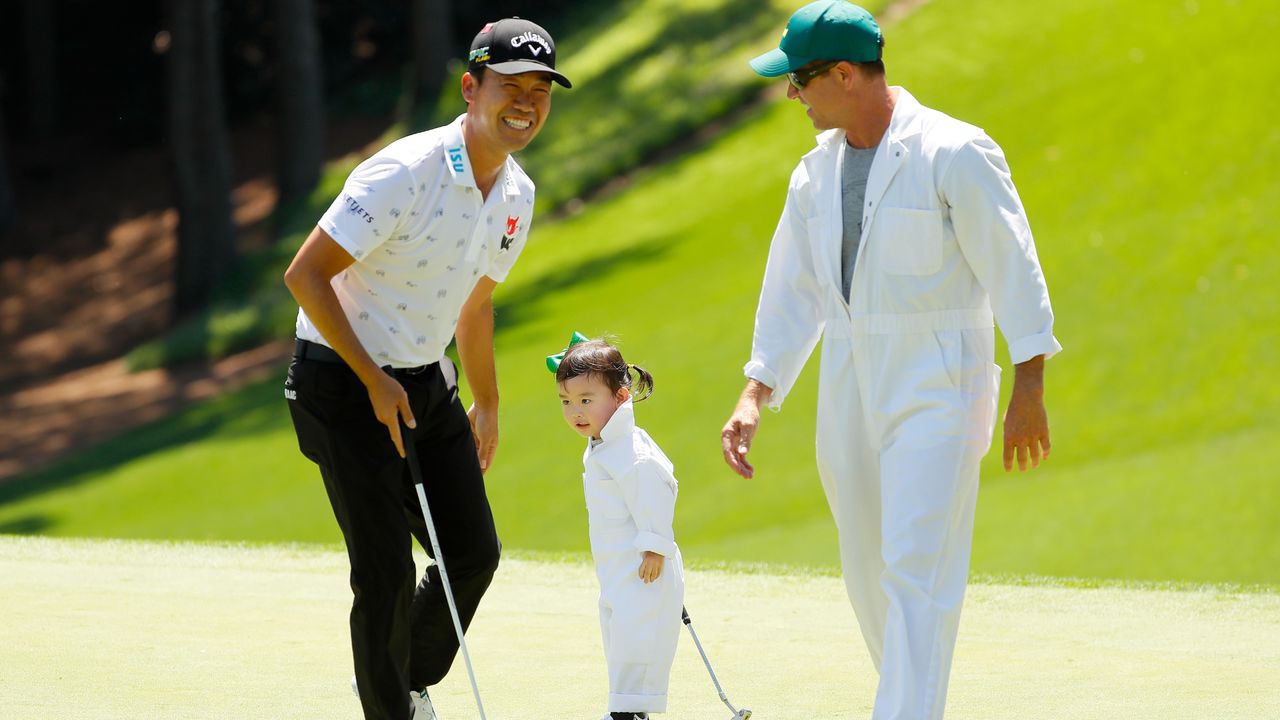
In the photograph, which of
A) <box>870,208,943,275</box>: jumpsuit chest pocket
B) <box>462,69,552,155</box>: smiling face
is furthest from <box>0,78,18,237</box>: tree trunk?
<box>870,208,943,275</box>: jumpsuit chest pocket

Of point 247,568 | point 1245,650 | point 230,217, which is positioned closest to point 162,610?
point 247,568

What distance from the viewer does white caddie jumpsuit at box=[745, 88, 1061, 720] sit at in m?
4.33

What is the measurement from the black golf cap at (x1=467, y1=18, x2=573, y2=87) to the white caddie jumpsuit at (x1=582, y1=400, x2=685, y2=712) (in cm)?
102

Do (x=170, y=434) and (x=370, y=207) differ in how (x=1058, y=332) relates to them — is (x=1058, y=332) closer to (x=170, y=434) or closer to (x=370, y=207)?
(x=170, y=434)

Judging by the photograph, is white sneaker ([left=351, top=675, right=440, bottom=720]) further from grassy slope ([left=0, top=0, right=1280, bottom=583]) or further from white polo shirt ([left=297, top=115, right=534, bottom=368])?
grassy slope ([left=0, top=0, right=1280, bottom=583])

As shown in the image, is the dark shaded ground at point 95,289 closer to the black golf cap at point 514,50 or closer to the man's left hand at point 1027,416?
the black golf cap at point 514,50

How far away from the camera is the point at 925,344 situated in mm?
4410

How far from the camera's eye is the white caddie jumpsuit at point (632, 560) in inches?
186

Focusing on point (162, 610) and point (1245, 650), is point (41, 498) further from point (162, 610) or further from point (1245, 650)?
point (1245, 650)

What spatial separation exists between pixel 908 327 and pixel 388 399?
133cm

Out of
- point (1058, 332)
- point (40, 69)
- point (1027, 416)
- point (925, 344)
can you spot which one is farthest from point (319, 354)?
point (40, 69)

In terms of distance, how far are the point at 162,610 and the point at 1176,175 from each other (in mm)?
14553

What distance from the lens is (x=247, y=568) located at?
302 inches

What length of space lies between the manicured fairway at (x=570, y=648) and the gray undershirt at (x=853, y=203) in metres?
1.32
